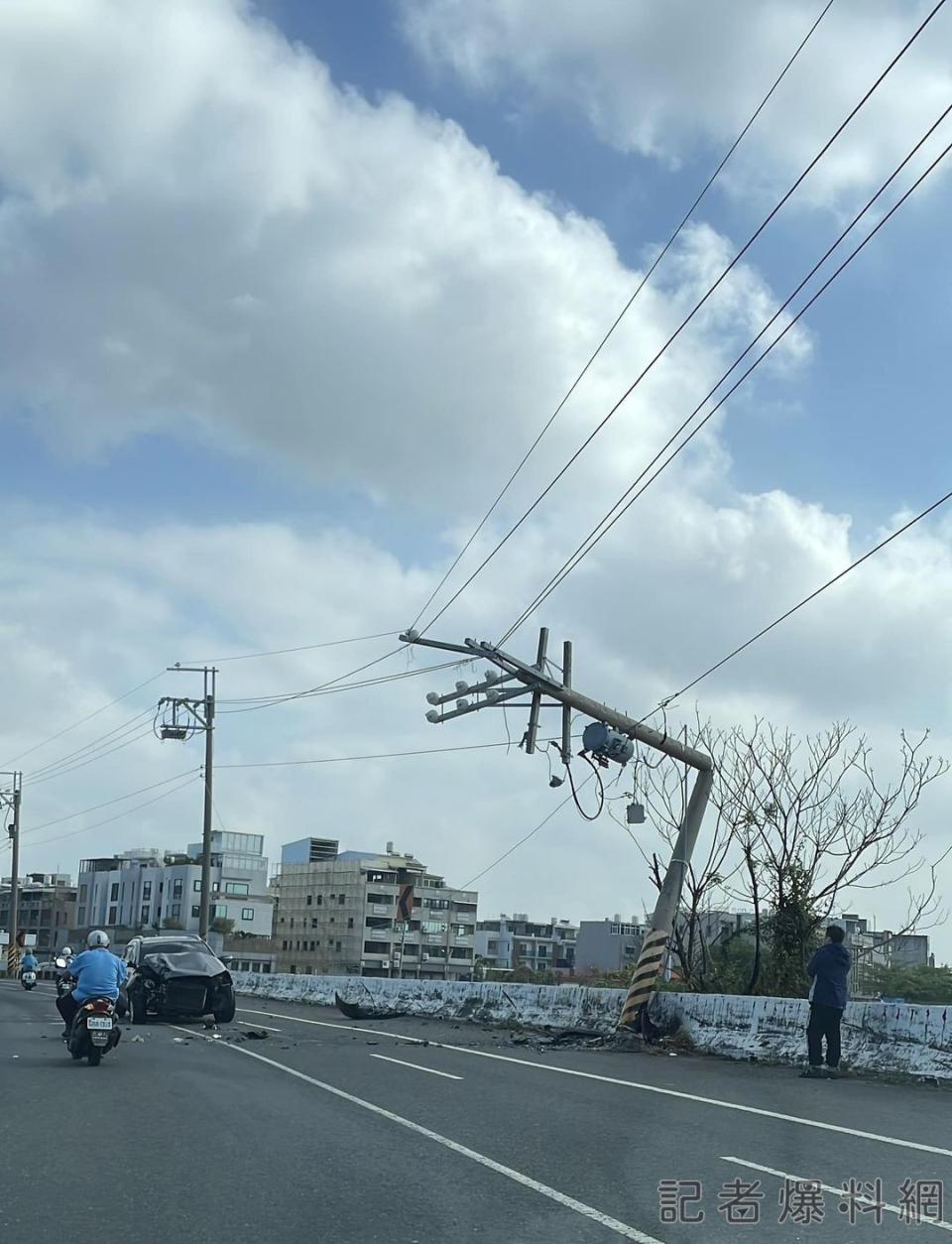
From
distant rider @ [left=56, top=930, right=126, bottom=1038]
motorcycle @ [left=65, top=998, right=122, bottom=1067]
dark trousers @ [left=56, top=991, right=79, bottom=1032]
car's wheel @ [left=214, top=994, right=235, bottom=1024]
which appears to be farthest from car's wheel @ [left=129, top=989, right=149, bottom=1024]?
motorcycle @ [left=65, top=998, right=122, bottom=1067]

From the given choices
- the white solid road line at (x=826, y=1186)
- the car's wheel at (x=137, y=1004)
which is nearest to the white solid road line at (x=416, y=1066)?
the white solid road line at (x=826, y=1186)

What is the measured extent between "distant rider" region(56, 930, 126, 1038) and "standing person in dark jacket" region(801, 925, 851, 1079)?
8.51 meters

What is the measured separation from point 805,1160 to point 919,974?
35552 millimetres

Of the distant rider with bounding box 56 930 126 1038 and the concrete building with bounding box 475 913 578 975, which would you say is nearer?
the distant rider with bounding box 56 930 126 1038

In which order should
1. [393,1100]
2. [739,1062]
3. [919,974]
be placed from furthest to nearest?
[919,974] → [739,1062] → [393,1100]

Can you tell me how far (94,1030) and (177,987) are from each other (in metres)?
8.83

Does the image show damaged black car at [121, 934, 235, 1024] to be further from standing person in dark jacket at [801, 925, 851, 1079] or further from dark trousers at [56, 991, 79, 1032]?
→ standing person in dark jacket at [801, 925, 851, 1079]

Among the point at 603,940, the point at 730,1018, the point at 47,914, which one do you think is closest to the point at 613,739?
the point at 730,1018

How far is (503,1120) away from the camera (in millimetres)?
11797

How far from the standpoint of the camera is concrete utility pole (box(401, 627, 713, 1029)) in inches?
872

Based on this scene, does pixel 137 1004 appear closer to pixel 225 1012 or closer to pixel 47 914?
pixel 225 1012

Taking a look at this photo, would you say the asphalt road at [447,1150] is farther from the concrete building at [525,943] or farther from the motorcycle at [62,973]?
the concrete building at [525,943]

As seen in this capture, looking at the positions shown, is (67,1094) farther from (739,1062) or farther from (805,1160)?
(739,1062)

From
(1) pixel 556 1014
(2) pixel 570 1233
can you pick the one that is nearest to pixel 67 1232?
(2) pixel 570 1233
